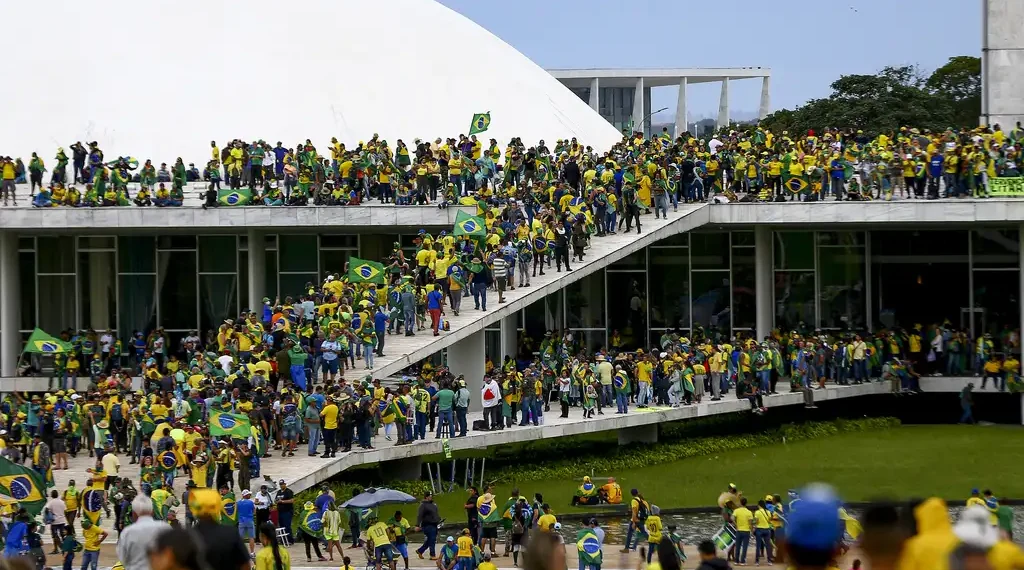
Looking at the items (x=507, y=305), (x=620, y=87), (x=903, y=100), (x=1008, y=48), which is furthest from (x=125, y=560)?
(x=620, y=87)

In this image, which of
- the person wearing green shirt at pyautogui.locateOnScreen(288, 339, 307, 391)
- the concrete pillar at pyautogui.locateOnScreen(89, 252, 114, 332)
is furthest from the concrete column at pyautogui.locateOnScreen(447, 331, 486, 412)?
the concrete pillar at pyautogui.locateOnScreen(89, 252, 114, 332)

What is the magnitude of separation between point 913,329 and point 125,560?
28.5 meters

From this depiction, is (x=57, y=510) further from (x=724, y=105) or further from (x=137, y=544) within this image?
(x=724, y=105)

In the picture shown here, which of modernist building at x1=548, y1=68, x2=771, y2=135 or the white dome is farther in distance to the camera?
modernist building at x1=548, y1=68, x2=771, y2=135

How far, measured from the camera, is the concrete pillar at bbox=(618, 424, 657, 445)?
3102 cm

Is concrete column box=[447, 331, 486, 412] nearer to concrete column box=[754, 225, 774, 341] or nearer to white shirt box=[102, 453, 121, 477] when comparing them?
white shirt box=[102, 453, 121, 477]

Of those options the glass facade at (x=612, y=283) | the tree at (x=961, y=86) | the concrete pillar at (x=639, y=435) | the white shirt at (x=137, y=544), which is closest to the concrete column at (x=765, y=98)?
the tree at (x=961, y=86)

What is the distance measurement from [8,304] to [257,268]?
568cm

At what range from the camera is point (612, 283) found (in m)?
38.2

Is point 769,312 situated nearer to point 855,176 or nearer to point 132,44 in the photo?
point 855,176

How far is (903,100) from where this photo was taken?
Answer: 66.1m

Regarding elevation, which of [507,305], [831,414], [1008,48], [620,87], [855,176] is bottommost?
[831,414]

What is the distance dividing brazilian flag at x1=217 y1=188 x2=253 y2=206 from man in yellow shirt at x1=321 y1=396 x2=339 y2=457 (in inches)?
437

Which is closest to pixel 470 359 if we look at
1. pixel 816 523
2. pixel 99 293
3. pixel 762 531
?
pixel 762 531
